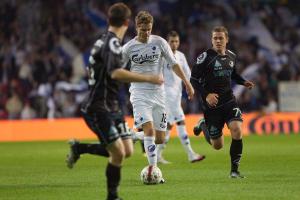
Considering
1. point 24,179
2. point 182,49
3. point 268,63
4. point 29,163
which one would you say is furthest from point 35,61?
point 24,179

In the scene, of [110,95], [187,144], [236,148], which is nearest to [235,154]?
[236,148]

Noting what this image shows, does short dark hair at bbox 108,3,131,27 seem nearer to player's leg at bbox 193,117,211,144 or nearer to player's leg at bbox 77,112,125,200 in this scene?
player's leg at bbox 77,112,125,200

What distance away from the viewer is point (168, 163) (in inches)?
571

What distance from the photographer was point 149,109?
11203 millimetres

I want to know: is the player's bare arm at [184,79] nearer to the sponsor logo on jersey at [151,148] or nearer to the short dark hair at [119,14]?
the sponsor logo on jersey at [151,148]

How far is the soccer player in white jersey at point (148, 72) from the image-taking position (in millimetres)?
11023

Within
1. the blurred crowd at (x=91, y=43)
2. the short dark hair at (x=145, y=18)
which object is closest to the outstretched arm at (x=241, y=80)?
the short dark hair at (x=145, y=18)

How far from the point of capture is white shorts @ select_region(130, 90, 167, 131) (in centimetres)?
1111

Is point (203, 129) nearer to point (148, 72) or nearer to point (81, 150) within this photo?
point (148, 72)

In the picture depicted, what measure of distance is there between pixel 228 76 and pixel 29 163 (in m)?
→ 5.38

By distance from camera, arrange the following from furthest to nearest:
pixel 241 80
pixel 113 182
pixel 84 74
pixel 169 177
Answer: pixel 84 74 → pixel 241 80 → pixel 169 177 → pixel 113 182

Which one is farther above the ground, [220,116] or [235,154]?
[220,116]

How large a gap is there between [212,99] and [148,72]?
3.41ft

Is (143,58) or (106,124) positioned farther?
(143,58)
